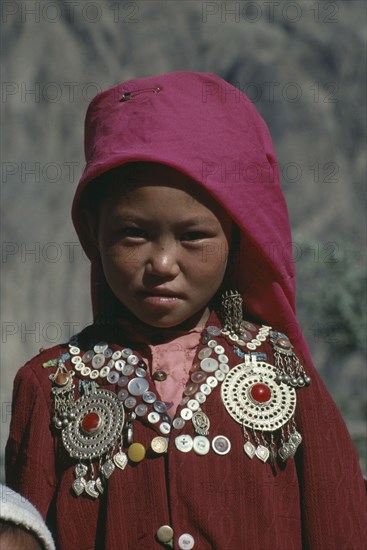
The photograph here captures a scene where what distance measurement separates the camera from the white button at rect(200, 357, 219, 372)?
2.12 metres

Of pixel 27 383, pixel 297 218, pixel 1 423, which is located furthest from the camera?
pixel 297 218

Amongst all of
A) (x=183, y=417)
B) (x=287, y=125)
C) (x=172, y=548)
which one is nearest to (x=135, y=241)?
(x=183, y=417)

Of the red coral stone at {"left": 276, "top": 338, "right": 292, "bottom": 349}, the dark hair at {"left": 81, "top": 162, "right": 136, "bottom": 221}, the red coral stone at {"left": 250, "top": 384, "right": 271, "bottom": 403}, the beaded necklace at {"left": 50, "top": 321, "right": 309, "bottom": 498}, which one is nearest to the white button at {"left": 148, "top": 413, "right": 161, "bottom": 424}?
the beaded necklace at {"left": 50, "top": 321, "right": 309, "bottom": 498}

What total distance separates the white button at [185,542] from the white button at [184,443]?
0.57ft

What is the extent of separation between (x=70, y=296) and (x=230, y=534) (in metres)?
3.58

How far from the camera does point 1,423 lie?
17.1 ft

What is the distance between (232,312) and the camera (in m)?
2.23

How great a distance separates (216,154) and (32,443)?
752 millimetres

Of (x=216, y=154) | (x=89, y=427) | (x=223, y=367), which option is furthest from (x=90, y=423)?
(x=216, y=154)

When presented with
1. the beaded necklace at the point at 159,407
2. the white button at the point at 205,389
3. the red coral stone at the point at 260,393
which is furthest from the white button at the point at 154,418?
the red coral stone at the point at 260,393

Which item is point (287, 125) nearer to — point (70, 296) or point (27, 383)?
point (70, 296)

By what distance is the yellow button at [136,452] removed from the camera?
2014 mm

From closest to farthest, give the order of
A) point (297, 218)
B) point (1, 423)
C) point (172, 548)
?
point (172, 548), point (1, 423), point (297, 218)

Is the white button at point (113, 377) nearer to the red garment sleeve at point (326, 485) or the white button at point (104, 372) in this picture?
the white button at point (104, 372)
